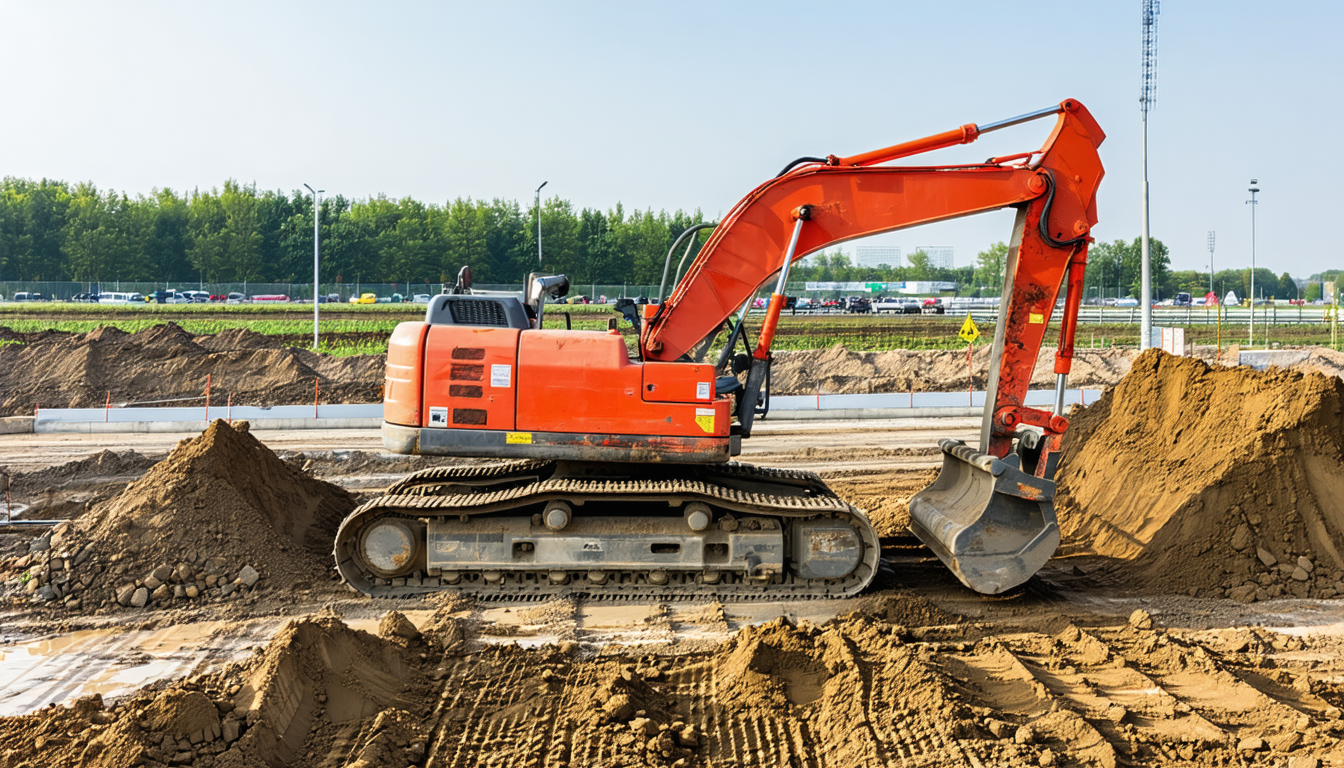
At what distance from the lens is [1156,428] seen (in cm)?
1063

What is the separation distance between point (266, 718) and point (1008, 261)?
22.4 ft

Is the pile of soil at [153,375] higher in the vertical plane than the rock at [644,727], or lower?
higher

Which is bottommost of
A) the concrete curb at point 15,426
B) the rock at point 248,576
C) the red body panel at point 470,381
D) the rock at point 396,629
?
the rock at point 396,629

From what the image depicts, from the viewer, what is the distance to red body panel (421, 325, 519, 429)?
27.7 feet

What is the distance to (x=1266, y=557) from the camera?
8891 millimetres

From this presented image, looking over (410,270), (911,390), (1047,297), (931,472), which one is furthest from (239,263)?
(1047,297)

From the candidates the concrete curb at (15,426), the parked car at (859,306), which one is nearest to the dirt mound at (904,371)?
the concrete curb at (15,426)

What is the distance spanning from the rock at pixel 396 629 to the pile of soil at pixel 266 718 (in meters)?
0.47

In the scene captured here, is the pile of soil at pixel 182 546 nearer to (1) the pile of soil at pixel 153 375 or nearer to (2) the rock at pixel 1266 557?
(2) the rock at pixel 1266 557

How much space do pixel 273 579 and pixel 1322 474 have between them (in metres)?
9.83

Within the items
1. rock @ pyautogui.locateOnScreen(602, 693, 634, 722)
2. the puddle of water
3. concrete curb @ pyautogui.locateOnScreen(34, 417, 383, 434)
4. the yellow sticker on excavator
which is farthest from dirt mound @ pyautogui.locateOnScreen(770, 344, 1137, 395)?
rock @ pyautogui.locateOnScreen(602, 693, 634, 722)

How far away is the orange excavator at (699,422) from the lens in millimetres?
8406

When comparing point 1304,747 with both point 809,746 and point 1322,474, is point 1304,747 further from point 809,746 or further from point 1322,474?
point 1322,474

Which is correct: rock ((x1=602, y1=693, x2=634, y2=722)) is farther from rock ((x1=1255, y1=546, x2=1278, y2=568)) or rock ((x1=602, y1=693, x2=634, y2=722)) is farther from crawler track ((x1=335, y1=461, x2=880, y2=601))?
rock ((x1=1255, y1=546, x2=1278, y2=568))
